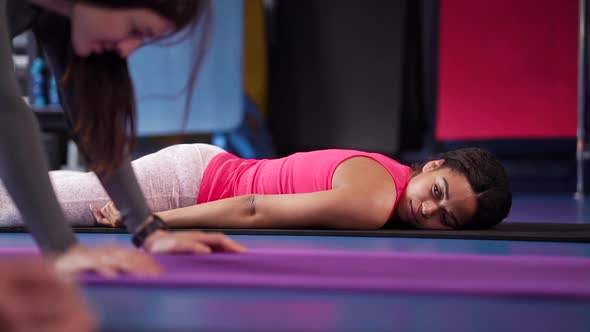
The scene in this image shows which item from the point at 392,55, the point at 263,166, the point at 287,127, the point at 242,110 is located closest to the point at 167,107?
the point at 242,110

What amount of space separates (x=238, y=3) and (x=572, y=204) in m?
2.28

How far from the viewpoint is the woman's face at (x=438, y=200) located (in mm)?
2105

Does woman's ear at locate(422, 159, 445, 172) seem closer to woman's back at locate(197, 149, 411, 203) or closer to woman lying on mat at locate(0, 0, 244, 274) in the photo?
woman's back at locate(197, 149, 411, 203)

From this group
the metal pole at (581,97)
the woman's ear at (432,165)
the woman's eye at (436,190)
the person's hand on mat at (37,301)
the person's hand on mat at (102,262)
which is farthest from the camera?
the metal pole at (581,97)

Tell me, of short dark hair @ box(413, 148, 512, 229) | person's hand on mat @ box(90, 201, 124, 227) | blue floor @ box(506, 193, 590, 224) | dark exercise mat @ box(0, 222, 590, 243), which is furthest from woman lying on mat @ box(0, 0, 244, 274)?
blue floor @ box(506, 193, 590, 224)

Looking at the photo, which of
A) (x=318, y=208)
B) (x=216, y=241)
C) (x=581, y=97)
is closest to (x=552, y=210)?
(x=581, y=97)

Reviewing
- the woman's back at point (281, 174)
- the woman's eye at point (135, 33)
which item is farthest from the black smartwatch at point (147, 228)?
the woman's back at point (281, 174)

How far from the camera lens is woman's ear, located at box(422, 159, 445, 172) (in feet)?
7.34

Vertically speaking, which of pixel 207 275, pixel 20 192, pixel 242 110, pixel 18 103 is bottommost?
pixel 242 110

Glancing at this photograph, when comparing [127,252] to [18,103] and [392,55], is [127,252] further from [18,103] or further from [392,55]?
[392,55]

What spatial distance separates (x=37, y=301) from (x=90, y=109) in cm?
61

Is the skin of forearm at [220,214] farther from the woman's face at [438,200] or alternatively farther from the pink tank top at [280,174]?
the woman's face at [438,200]

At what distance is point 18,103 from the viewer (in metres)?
1.06

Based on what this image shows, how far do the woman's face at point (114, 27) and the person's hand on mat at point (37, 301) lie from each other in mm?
466
